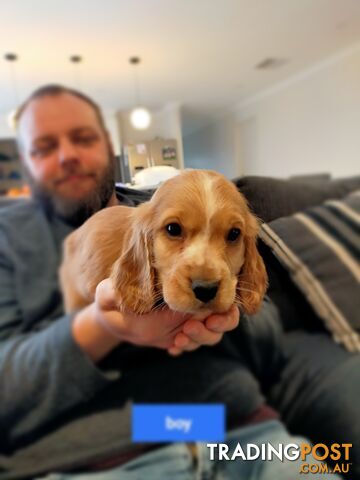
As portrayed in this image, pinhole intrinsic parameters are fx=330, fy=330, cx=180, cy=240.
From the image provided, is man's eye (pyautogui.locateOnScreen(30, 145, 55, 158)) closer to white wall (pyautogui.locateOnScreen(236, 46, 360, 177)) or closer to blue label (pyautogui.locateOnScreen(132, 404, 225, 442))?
white wall (pyautogui.locateOnScreen(236, 46, 360, 177))

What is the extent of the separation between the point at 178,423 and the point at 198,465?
8 cm

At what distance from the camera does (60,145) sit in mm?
276

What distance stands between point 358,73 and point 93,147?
8.1 inches

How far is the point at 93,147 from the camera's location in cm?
25

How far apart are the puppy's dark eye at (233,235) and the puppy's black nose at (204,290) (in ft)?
0.07

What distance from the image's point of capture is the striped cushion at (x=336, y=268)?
1.71ft

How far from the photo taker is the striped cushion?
0.52m

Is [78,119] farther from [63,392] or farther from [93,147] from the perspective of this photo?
[63,392]

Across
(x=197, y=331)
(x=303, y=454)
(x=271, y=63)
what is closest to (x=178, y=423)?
(x=303, y=454)

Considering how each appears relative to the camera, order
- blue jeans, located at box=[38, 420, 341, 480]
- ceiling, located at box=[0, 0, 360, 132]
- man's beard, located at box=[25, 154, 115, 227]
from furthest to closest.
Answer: blue jeans, located at box=[38, 420, 341, 480], ceiling, located at box=[0, 0, 360, 132], man's beard, located at box=[25, 154, 115, 227]

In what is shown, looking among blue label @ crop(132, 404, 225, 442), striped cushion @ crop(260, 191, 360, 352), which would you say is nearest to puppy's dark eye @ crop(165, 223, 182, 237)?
striped cushion @ crop(260, 191, 360, 352)

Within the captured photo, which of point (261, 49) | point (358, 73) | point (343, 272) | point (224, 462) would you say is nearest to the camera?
point (358, 73)

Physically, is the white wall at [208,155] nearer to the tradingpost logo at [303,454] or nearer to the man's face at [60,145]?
the man's face at [60,145]

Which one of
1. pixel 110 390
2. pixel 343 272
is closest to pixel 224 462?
pixel 110 390
